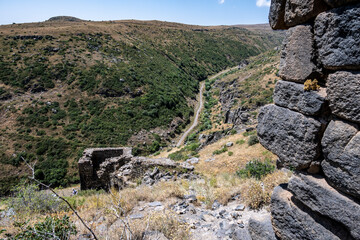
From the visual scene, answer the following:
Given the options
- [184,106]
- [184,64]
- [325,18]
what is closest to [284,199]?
[325,18]

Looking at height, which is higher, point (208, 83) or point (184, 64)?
point (184, 64)

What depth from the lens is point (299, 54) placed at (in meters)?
2.85

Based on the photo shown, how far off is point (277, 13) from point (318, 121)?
1.83 m

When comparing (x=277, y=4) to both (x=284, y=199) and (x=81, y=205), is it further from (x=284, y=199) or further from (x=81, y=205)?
(x=81, y=205)

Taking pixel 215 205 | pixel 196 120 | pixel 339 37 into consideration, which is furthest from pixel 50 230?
pixel 196 120

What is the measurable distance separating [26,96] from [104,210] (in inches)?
1405

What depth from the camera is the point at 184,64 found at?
200 feet

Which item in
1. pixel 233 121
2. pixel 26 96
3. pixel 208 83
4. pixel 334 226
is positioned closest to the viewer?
pixel 334 226

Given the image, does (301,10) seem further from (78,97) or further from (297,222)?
(78,97)

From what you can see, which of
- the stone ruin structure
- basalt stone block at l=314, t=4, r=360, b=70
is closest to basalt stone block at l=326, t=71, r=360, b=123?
basalt stone block at l=314, t=4, r=360, b=70

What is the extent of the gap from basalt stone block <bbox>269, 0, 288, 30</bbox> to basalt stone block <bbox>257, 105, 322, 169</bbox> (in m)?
1.38

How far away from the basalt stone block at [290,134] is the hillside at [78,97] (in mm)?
25373

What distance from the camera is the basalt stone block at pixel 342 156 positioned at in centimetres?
233

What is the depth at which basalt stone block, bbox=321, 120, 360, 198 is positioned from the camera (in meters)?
2.33
